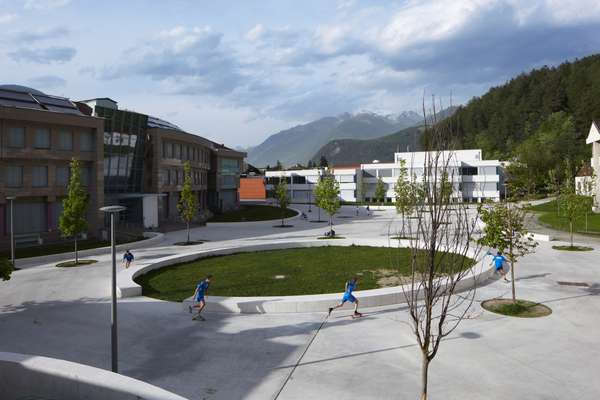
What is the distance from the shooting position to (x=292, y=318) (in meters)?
15.1

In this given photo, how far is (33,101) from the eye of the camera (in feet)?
123

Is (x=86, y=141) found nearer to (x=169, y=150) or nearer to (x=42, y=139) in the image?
(x=42, y=139)

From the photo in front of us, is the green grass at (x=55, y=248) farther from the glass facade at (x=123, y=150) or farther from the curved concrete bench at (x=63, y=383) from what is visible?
the curved concrete bench at (x=63, y=383)

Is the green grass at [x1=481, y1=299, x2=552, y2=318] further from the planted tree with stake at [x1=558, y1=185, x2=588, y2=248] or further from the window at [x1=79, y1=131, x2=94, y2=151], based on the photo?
the window at [x1=79, y1=131, x2=94, y2=151]

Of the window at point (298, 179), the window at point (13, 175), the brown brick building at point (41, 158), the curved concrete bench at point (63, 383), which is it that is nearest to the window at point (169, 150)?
the brown brick building at point (41, 158)

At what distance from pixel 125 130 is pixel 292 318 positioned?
121 feet

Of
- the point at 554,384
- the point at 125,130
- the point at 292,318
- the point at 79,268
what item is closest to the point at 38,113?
the point at 125,130

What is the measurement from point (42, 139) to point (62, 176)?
3.35 meters

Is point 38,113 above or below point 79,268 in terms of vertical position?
above

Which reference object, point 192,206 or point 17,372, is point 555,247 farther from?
point 17,372

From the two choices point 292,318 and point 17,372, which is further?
point 292,318

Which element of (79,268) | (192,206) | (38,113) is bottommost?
(79,268)

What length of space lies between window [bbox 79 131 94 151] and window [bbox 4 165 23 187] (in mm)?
5267

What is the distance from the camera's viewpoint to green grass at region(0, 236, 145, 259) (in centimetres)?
3013
